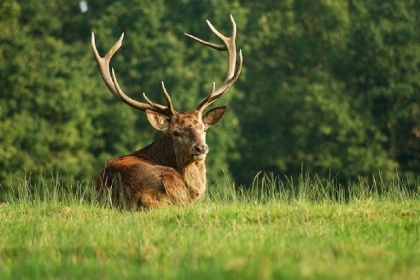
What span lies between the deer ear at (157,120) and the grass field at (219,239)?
135cm

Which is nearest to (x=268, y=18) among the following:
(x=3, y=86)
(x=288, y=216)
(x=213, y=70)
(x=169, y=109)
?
(x=213, y=70)

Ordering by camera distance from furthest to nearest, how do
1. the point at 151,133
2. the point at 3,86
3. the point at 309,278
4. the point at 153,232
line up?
the point at 151,133, the point at 3,86, the point at 153,232, the point at 309,278

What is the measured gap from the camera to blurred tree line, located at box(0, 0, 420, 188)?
28.5 metres

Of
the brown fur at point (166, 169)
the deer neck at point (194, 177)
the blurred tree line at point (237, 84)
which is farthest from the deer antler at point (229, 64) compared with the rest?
the blurred tree line at point (237, 84)

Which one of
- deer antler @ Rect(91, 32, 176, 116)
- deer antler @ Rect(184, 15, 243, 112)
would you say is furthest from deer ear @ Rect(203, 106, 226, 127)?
deer antler @ Rect(91, 32, 176, 116)

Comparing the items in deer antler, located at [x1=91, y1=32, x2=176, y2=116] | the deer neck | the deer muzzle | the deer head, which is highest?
deer antler, located at [x1=91, y1=32, x2=176, y2=116]

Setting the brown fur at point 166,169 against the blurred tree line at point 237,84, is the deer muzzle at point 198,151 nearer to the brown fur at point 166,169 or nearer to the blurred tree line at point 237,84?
the brown fur at point 166,169

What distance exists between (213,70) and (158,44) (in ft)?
5.87

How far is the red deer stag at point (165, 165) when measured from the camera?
10.3 meters

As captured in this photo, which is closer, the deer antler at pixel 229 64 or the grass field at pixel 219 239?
the grass field at pixel 219 239

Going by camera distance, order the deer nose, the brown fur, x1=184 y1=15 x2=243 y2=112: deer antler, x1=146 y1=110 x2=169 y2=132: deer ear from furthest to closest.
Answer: x1=184 y1=15 x2=243 y2=112: deer antler
x1=146 y1=110 x2=169 y2=132: deer ear
the deer nose
the brown fur

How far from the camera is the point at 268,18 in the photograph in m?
35.2

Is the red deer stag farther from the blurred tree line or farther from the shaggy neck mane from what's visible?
the blurred tree line

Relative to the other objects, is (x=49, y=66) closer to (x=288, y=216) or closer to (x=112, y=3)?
(x=112, y=3)
